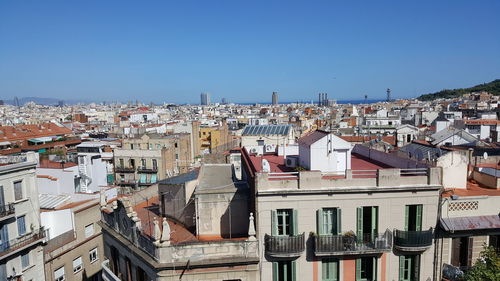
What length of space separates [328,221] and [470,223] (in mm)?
6742

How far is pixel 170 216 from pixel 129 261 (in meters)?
3.23


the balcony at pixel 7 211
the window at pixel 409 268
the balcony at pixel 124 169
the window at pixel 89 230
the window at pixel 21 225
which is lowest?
the window at pixel 89 230

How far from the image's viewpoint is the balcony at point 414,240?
17016mm

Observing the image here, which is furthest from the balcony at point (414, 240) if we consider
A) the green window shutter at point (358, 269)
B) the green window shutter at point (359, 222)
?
the green window shutter at point (358, 269)

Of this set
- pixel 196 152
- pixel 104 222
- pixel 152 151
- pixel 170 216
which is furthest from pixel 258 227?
pixel 196 152

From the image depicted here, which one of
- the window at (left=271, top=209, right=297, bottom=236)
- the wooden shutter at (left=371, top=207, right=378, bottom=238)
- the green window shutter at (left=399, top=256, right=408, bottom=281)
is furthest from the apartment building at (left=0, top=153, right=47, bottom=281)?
the green window shutter at (left=399, top=256, right=408, bottom=281)

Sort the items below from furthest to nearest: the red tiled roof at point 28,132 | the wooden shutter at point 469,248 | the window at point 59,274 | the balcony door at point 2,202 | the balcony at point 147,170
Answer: the red tiled roof at point 28,132
the balcony at point 147,170
the window at point 59,274
the balcony door at point 2,202
the wooden shutter at point 469,248

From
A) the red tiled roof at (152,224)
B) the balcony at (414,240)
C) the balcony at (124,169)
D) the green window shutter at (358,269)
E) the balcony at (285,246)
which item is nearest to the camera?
the balcony at (285,246)

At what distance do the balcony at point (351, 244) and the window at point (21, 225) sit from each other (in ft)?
76.9

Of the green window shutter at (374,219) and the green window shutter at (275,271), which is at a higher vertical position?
the green window shutter at (374,219)

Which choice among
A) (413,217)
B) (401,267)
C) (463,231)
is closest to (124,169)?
(401,267)

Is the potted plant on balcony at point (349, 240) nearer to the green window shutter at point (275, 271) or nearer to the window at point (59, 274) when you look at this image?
the green window shutter at point (275, 271)

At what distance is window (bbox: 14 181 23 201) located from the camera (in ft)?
90.9

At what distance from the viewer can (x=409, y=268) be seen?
18016 millimetres
